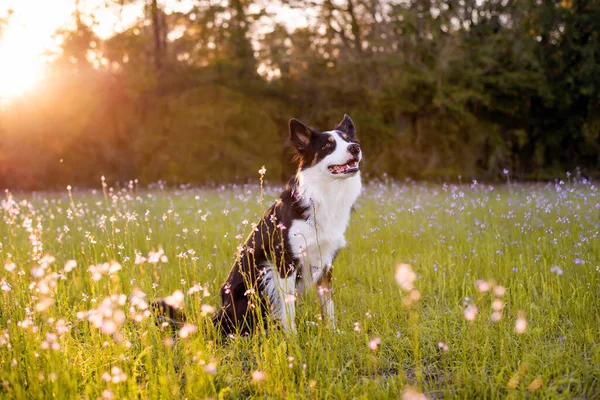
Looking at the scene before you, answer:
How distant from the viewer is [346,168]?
4.32 m

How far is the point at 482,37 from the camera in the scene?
17406 mm

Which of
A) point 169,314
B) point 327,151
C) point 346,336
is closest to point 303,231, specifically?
point 327,151

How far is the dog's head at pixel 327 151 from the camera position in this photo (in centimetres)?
433

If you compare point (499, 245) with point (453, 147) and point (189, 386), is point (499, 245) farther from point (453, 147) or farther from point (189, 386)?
point (453, 147)

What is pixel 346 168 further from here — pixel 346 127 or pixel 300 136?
pixel 346 127

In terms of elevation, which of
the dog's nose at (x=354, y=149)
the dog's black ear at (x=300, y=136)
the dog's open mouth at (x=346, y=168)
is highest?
the dog's black ear at (x=300, y=136)

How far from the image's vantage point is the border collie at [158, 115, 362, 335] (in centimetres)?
398

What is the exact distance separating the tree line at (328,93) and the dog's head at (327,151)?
11.7 meters

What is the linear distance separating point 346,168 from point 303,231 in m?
0.73

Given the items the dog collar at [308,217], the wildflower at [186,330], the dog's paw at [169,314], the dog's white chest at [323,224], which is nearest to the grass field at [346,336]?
the wildflower at [186,330]

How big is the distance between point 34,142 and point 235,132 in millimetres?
6513

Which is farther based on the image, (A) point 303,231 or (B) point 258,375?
(A) point 303,231

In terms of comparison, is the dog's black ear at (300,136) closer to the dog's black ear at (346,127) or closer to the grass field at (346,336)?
the dog's black ear at (346,127)

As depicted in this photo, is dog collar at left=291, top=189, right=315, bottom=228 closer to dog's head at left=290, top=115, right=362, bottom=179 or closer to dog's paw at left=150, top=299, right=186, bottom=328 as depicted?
dog's head at left=290, top=115, right=362, bottom=179
